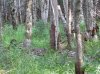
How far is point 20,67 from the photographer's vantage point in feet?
25.9

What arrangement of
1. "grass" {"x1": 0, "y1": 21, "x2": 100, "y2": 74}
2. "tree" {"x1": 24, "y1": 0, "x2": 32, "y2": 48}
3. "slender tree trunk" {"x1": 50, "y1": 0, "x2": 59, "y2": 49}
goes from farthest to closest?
"slender tree trunk" {"x1": 50, "y1": 0, "x2": 59, "y2": 49}
"tree" {"x1": 24, "y1": 0, "x2": 32, "y2": 48}
"grass" {"x1": 0, "y1": 21, "x2": 100, "y2": 74}

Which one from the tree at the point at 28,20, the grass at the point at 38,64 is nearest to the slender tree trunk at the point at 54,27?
the tree at the point at 28,20

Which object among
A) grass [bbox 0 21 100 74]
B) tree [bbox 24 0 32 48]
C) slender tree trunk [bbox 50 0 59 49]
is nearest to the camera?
grass [bbox 0 21 100 74]

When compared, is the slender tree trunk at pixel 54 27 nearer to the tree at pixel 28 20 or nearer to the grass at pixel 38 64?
the tree at pixel 28 20

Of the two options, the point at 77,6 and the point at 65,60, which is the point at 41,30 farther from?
the point at 77,6

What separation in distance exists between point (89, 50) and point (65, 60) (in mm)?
2248

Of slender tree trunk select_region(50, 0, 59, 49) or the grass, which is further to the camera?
slender tree trunk select_region(50, 0, 59, 49)

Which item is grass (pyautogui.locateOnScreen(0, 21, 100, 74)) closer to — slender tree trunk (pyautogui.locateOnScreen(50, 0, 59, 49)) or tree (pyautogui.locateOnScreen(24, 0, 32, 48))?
tree (pyautogui.locateOnScreen(24, 0, 32, 48))

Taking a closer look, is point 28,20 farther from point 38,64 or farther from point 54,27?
point 38,64

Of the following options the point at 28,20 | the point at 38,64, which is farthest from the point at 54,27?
the point at 38,64

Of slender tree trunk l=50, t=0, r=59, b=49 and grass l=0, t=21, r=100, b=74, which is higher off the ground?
slender tree trunk l=50, t=0, r=59, b=49

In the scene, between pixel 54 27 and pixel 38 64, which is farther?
pixel 54 27

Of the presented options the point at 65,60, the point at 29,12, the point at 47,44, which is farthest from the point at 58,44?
the point at 65,60

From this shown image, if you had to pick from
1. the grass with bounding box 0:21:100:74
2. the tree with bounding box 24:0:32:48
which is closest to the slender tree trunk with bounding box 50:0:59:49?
the tree with bounding box 24:0:32:48
